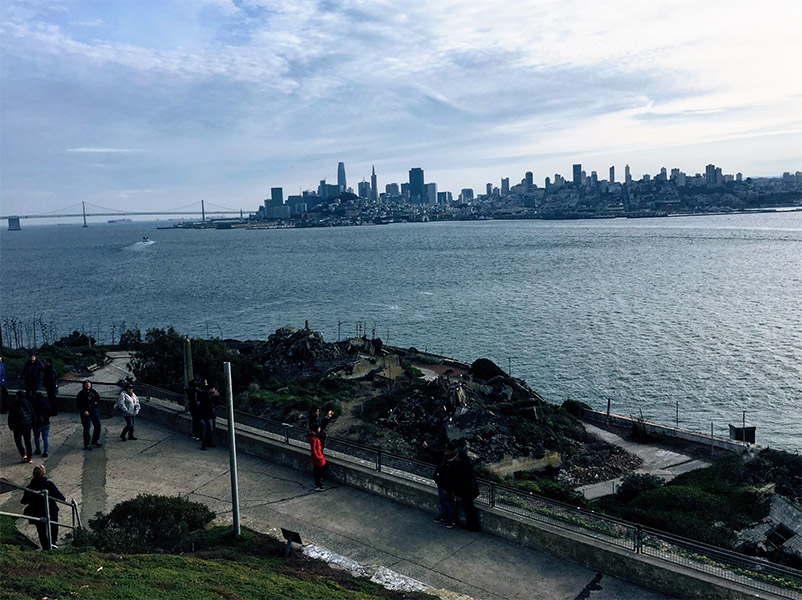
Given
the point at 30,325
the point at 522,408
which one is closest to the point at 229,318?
the point at 30,325

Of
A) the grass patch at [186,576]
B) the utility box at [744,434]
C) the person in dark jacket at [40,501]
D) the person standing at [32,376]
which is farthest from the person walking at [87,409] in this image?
the utility box at [744,434]

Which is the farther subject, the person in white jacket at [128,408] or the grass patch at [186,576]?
the person in white jacket at [128,408]

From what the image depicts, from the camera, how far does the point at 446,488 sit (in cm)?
842

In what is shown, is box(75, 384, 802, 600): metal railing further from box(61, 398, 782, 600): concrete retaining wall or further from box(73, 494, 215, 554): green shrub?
box(73, 494, 215, 554): green shrub

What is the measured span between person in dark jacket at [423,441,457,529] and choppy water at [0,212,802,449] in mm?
26743

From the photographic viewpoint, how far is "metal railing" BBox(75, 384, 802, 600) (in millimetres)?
6621

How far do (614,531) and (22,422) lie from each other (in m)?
9.31

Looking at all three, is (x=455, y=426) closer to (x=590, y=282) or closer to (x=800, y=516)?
(x=800, y=516)

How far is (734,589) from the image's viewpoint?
21.4ft

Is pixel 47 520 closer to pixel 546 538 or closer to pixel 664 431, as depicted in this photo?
pixel 546 538

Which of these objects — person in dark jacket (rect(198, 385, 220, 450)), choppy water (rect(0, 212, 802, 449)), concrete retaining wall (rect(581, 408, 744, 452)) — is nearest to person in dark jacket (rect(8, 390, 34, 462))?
person in dark jacket (rect(198, 385, 220, 450))

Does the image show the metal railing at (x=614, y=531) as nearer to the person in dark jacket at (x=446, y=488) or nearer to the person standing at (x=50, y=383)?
the person in dark jacket at (x=446, y=488)

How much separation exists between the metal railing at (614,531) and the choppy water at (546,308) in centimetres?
2618

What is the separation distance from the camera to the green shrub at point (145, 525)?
7.54 meters
